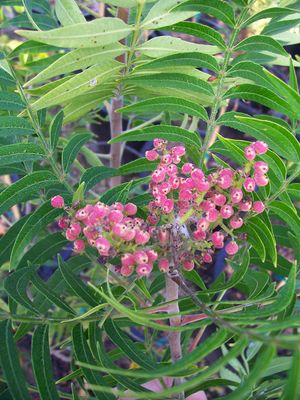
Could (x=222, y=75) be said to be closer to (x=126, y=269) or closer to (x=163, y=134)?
(x=163, y=134)

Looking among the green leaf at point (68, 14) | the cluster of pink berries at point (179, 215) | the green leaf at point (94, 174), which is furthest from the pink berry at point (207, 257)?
the green leaf at point (68, 14)

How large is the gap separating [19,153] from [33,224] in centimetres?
10

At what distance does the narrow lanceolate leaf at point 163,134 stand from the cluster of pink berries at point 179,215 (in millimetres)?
76

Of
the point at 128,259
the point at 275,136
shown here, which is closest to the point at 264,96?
the point at 275,136

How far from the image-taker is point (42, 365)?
617 mm

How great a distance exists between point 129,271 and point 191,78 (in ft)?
0.90

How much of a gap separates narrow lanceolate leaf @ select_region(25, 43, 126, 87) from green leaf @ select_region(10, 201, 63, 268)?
0.17 meters

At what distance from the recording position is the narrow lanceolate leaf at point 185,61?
61cm

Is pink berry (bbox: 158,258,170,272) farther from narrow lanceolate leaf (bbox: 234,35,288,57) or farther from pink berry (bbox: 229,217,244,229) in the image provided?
narrow lanceolate leaf (bbox: 234,35,288,57)

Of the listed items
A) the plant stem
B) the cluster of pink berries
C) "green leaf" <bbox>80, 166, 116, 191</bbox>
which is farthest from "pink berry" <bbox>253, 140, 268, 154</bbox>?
"green leaf" <bbox>80, 166, 116, 191</bbox>

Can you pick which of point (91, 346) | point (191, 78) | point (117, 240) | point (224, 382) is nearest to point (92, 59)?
point (191, 78)

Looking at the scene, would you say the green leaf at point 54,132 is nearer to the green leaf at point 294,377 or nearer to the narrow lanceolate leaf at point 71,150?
the narrow lanceolate leaf at point 71,150

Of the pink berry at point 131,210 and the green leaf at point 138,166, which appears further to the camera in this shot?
the green leaf at point 138,166

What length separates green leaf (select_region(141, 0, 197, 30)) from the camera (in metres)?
0.58
